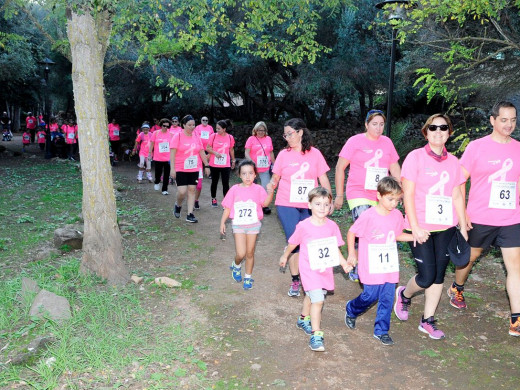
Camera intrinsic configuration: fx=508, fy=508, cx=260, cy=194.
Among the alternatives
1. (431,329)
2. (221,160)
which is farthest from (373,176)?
(221,160)

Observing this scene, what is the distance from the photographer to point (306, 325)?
5.05 m

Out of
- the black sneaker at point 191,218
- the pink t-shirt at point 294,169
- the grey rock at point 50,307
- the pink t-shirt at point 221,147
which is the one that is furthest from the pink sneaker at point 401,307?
the pink t-shirt at point 221,147

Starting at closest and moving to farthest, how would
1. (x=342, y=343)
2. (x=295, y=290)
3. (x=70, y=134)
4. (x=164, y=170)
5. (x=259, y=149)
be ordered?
(x=342, y=343), (x=295, y=290), (x=259, y=149), (x=164, y=170), (x=70, y=134)

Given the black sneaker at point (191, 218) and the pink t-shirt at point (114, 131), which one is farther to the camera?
the pink t-shirt at point (114, 131)

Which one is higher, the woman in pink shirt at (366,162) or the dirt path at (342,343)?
the woman in pink shirt at (366,162)

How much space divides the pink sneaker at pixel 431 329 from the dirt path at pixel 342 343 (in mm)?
59

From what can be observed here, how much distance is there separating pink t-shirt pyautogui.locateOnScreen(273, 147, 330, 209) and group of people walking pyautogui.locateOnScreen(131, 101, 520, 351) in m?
0.01

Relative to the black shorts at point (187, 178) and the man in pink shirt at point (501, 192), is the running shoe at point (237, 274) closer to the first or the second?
the man in pink shirt at point (501, 192)

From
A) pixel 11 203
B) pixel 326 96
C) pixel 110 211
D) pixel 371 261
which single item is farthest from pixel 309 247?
pixel 326 96

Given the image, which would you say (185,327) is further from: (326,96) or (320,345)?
(326,96)

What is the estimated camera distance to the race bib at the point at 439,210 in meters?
4.79

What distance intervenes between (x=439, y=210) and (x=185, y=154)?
19.2ft

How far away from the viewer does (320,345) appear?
4684mm

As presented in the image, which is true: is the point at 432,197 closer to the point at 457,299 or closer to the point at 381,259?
the point at 381,259
